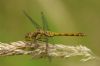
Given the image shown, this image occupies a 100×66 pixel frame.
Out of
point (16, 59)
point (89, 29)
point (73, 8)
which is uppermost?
point (73, 8)

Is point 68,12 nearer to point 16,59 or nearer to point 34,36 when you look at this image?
point 16,59

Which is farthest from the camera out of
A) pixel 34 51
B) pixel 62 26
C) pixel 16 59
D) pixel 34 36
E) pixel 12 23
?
pixel 12 23

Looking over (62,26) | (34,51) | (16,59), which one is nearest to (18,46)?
(34,51)

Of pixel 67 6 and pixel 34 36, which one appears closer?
pixel 34 36

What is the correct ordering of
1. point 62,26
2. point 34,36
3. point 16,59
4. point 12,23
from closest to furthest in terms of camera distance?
point 34,36
point 16,59
point 62,26
point 12,23

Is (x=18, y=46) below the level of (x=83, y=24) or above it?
below

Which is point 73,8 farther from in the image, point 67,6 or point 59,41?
point 59,41
